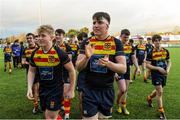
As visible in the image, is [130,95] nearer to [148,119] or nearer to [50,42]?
[148,119]

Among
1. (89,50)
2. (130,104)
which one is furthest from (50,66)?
(130,104)

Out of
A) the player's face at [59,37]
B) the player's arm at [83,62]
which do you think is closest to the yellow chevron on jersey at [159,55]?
the player's face at [59,37]

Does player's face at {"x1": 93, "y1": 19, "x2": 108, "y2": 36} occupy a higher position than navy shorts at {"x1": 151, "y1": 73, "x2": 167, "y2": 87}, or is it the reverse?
player's face at {"x1": 93, "y1": 19, "x2": 108, "y2": 36}

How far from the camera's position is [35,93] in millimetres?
9438

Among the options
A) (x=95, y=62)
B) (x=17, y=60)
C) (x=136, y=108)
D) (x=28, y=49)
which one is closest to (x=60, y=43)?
(x=28, y=49)

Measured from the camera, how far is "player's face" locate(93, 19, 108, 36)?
5074mm

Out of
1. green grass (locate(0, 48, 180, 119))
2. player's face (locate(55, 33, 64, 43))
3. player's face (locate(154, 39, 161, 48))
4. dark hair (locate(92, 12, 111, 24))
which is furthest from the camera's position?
player's face (locate(55, 33, 64, 43))

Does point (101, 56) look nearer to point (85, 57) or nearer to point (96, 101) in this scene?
point (85, 57)

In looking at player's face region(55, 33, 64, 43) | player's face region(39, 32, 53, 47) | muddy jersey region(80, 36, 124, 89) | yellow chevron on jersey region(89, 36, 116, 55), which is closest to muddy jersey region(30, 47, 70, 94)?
player's face region(39, 32, 53, 47)

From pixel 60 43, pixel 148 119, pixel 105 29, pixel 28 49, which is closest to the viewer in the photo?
pixel 105 29

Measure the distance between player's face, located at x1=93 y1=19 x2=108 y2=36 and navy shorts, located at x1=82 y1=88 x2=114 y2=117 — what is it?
0.91 meters

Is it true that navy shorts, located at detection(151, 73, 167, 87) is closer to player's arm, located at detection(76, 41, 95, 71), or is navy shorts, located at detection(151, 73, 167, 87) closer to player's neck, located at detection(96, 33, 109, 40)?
player's neck, located at detection(96, 33, 109, 40)

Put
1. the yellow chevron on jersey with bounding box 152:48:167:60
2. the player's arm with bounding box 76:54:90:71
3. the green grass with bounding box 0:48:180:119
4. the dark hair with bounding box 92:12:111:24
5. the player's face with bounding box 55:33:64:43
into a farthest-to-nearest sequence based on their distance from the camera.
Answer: the player's face with bounding box 55:33:64:43
the green grass with bounding box 0:48:180:119
the yellow chevron on jersey with bounding box 152:48:167:60
the dark hair with bounding box 92:12:111:24
the player's arm with bounding box 76:54:90:71

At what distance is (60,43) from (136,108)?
286 cm
